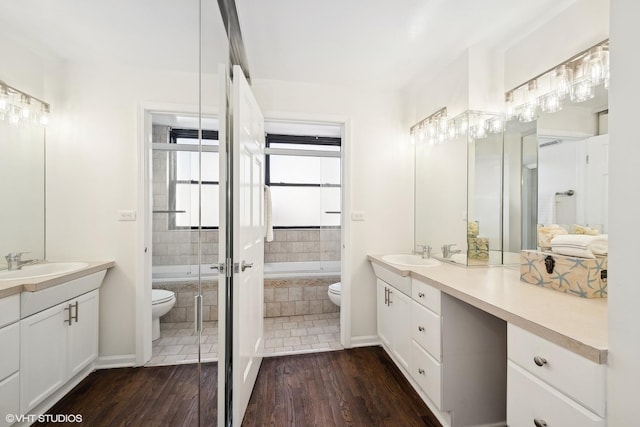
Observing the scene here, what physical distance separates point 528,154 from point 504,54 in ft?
2.37

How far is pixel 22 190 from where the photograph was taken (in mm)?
316

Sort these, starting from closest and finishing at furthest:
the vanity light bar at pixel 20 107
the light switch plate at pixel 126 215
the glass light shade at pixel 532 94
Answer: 1. the vanity light bar at pixel 20 107
2. the light switch plate at pixel 126 215
3. the glass light shade at pixel 532 94

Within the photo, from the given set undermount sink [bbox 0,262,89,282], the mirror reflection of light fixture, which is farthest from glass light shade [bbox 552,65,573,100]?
undermount sink [bbox 0,262,89,282]

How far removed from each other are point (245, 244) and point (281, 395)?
3.43 feet

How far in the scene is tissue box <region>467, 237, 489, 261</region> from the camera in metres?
2.03

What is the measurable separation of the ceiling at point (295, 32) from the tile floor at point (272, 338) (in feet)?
2.19

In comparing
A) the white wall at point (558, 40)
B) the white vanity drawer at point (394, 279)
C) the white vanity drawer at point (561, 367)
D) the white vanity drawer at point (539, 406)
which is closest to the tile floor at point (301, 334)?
the white vanity drawer at point (394, 279)

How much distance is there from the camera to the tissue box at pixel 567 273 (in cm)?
120

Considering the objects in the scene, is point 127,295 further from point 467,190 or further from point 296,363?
point 467,190

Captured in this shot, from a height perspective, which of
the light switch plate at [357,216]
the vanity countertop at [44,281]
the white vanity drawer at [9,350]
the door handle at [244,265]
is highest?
the light switch plate at [357,216]

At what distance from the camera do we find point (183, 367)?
3.06 feet

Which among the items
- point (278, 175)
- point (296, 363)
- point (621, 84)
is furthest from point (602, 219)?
point (278, 175)

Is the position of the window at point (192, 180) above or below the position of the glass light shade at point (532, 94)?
below

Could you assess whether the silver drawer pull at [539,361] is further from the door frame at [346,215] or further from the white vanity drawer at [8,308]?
the door frame at [346,215]
